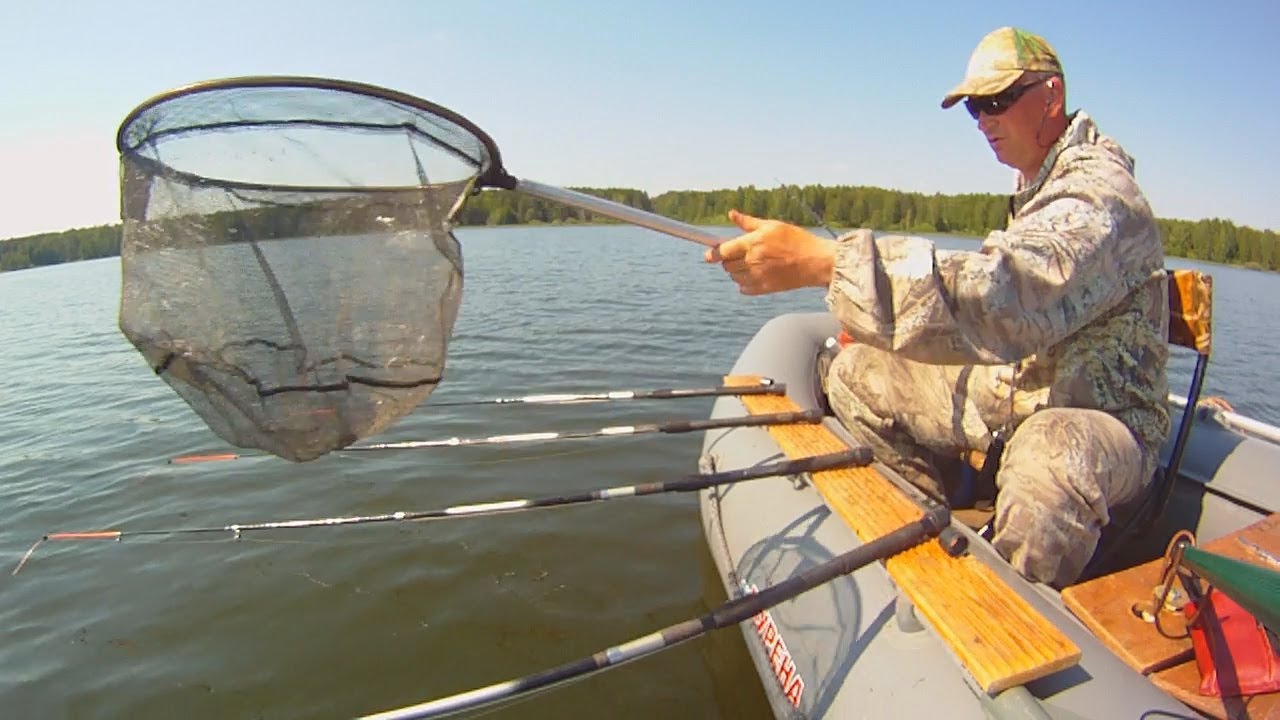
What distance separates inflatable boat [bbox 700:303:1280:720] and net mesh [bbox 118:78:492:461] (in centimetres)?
170

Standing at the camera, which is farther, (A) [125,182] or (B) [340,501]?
(B) [340,501]

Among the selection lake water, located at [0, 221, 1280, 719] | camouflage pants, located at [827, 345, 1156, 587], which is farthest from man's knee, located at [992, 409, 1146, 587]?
lake water, located at [0, 221, 1280, 719]

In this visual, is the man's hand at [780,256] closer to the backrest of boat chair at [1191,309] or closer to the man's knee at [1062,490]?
the man's knee at [1062,490]

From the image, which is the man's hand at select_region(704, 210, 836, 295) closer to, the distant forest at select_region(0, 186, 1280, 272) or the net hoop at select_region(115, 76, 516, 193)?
the net hoop at select_region(115, 76, 516, 193)

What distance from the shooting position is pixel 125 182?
212 cm

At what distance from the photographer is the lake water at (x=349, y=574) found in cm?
342

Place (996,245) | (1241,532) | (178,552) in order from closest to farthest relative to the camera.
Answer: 1. (996,245)
2. (1241,532)
3. (178,552)

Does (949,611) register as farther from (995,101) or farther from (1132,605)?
(995,101)

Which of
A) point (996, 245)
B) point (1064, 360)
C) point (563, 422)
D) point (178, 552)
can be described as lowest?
point (178, 552)

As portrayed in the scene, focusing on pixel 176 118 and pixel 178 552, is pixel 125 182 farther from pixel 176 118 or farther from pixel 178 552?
pixel 178 552

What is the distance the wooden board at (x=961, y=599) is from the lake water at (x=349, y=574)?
127 cm

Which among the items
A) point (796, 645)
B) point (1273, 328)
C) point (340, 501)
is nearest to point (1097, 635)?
point (796, 645)

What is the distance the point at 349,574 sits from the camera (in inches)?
169

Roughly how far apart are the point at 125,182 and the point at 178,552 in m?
3.58
